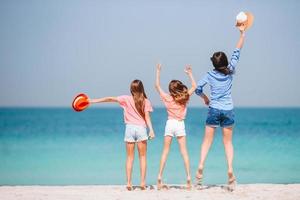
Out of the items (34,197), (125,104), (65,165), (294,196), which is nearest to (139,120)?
(125,104)

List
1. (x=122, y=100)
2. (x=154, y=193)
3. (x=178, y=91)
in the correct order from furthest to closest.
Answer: (x=122, y=100) → (x=178, y=91) → (x=154, y=193)

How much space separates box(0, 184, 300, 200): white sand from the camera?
8.73m

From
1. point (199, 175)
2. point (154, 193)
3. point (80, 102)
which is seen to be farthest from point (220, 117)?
point (80, 102)

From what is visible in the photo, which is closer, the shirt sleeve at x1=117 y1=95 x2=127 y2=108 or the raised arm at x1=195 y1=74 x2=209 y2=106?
the raised arm at x1=195 y1=74 x2=209 y2=106

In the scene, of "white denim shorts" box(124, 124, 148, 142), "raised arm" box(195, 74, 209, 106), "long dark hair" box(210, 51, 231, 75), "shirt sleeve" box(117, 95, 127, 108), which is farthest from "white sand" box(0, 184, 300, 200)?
"long dark hair" box(210, 51, 231, 75)

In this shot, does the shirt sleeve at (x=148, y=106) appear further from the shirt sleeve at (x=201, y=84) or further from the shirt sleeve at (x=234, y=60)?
the shirt sleeve at (x=234, y=60)

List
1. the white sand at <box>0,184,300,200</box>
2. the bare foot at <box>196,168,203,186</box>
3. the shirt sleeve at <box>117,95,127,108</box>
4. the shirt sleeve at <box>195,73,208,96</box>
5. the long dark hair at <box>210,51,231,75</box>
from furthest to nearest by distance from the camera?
1. the shirt sleeve at <box>117,95,127,108</box>
2. the bare foot at <box>196,168,203,186</box>
3. the shirt sleeve at <box>195,73,208,96</box>
4. the long dark hair at <box>210,51,231,75</box>
5. the white sand at <box>0,184,300,200</box>

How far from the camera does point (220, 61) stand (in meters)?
8.87

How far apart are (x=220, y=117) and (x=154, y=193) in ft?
4.81

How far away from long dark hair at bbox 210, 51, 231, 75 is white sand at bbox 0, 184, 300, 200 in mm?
1794

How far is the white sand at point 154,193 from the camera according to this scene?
873 cm

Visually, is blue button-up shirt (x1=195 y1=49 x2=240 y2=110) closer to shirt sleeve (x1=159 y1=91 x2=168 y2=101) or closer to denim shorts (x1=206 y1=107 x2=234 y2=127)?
denim shorts (x1=206 y1=107 x2=234 y2=127)

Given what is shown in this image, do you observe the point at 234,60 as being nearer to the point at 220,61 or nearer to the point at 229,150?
the point at 220,61

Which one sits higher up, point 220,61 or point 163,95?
point 220,61
